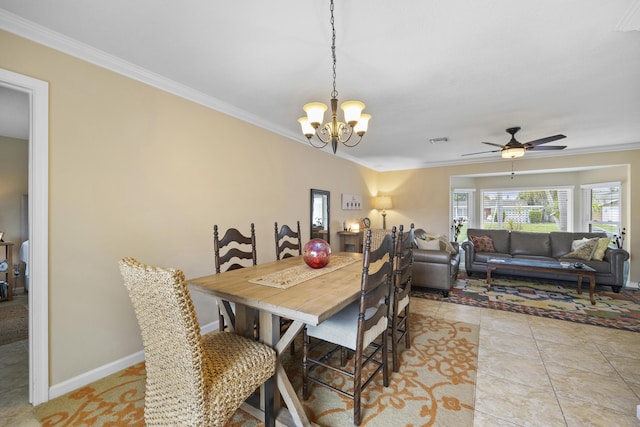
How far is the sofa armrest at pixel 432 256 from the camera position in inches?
154

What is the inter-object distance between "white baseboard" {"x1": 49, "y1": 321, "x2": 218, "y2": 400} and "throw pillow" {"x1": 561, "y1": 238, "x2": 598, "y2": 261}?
6322 mm

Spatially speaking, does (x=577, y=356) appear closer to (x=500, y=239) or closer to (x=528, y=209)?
(x=500, y=239)

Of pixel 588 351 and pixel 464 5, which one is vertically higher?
pixel 464 5

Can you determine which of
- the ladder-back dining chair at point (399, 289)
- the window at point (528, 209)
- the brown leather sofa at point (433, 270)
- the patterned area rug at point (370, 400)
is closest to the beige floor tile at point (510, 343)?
the patterned area rug at point (370, 400)

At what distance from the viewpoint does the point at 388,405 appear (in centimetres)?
176

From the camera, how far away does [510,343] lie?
258 centimetres

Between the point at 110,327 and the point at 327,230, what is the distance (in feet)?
10.9

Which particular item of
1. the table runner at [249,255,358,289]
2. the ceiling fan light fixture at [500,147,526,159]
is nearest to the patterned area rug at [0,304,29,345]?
the table runner at [249,255,358,289]

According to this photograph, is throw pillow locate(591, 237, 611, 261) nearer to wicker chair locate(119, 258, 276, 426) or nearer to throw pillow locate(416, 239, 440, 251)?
throw pillow locate(416, 239, 440, 251)

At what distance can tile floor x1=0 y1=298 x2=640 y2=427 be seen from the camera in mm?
1675

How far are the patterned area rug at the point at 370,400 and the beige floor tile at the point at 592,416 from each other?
0.52 meters

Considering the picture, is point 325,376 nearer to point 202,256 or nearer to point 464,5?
point 202,256

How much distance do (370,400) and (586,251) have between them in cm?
496

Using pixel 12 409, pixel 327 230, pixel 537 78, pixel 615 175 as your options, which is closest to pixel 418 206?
pixel 327 230
